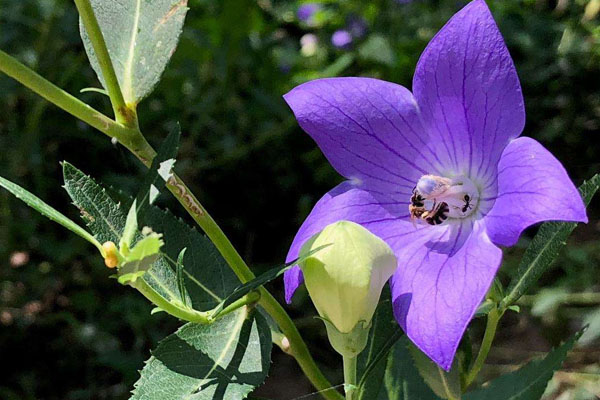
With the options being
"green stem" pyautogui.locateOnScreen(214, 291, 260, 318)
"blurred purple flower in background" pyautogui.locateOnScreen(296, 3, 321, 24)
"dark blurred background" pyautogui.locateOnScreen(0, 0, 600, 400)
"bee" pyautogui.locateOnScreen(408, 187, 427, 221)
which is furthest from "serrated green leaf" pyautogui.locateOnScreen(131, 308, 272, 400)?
"blurred purple flower in background" pyautogui.locateOnScreen(296, 3, 321, 24)

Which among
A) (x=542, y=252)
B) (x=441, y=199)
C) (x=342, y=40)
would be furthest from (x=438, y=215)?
(x=342, y=40)

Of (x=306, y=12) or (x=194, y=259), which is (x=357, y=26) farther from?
(x=194, y=259)

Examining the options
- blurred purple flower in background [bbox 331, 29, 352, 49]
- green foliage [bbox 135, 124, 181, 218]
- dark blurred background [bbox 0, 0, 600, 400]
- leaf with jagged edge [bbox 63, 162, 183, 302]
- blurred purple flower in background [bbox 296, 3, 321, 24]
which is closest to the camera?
green foliage [bbox 135, 124, 181, 218]

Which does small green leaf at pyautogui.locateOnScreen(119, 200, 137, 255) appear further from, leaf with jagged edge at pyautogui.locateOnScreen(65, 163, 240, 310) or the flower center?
the flower center

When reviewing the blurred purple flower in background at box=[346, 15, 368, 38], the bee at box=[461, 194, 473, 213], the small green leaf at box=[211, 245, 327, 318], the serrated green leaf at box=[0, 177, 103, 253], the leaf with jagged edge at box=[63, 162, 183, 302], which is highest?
the serrated green leaf at box=[0, 177, 103, 253]

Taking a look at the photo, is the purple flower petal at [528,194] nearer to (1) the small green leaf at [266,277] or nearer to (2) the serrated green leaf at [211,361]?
(1) the small green leaf at [266,277]

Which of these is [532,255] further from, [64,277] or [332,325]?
[64,277]

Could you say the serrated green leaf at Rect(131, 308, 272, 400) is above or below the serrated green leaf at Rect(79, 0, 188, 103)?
below
